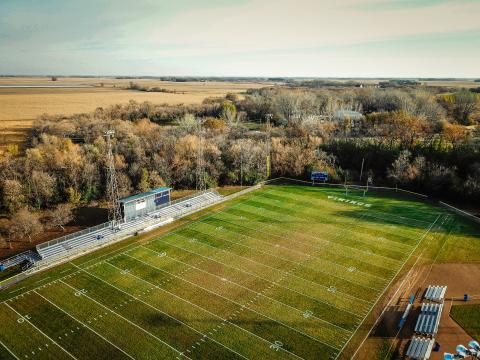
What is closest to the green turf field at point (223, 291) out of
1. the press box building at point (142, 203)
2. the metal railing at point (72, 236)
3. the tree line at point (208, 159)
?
the metal railing at point (72, 236)

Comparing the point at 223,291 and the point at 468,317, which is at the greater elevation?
the point at 468,317

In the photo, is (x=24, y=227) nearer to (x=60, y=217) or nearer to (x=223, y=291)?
(x=60, y=217)

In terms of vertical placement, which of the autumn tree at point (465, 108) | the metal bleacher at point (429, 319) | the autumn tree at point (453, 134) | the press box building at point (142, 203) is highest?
the autumn tree at point (465, 108)

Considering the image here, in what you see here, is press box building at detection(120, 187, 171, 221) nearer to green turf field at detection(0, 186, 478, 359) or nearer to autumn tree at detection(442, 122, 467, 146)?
green turf field at detection(0, 186, 478, 359)

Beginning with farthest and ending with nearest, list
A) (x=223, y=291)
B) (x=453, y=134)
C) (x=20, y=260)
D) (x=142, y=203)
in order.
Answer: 1. (x=453, y=134)
2. (x=142, y=203)
3. (x=20, y=260)
4. (x=223, y=291)

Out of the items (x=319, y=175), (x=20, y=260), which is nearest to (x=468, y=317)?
(x=319, y=175)

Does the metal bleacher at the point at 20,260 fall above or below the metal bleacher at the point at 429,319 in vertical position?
below

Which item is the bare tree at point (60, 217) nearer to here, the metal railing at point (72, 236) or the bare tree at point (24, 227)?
the bare tree at point (24, 227)
